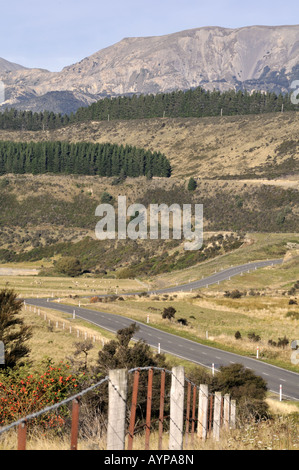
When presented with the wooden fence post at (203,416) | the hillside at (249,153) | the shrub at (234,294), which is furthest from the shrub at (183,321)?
the hillside at (249,153)

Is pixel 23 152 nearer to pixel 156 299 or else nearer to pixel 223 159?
pixel 223 159

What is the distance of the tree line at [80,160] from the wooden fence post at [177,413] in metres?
165

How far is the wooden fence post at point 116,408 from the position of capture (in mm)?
7354

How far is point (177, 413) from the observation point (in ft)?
31.6

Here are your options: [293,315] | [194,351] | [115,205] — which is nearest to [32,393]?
[194,351]

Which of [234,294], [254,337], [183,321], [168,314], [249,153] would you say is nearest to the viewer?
[254,337]

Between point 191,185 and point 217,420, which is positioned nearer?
point 217,420

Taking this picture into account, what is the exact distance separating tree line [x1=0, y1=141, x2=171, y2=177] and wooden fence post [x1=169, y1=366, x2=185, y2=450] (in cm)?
16489

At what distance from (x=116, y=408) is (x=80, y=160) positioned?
174748 millimetres

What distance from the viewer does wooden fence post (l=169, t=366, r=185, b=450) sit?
9.37m

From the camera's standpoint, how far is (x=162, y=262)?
117 metres

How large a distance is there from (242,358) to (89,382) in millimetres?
22845

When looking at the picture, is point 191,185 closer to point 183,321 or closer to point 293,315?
point 293,315

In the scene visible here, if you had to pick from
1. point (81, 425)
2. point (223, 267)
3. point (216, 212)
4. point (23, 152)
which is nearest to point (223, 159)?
point (216, 212)
